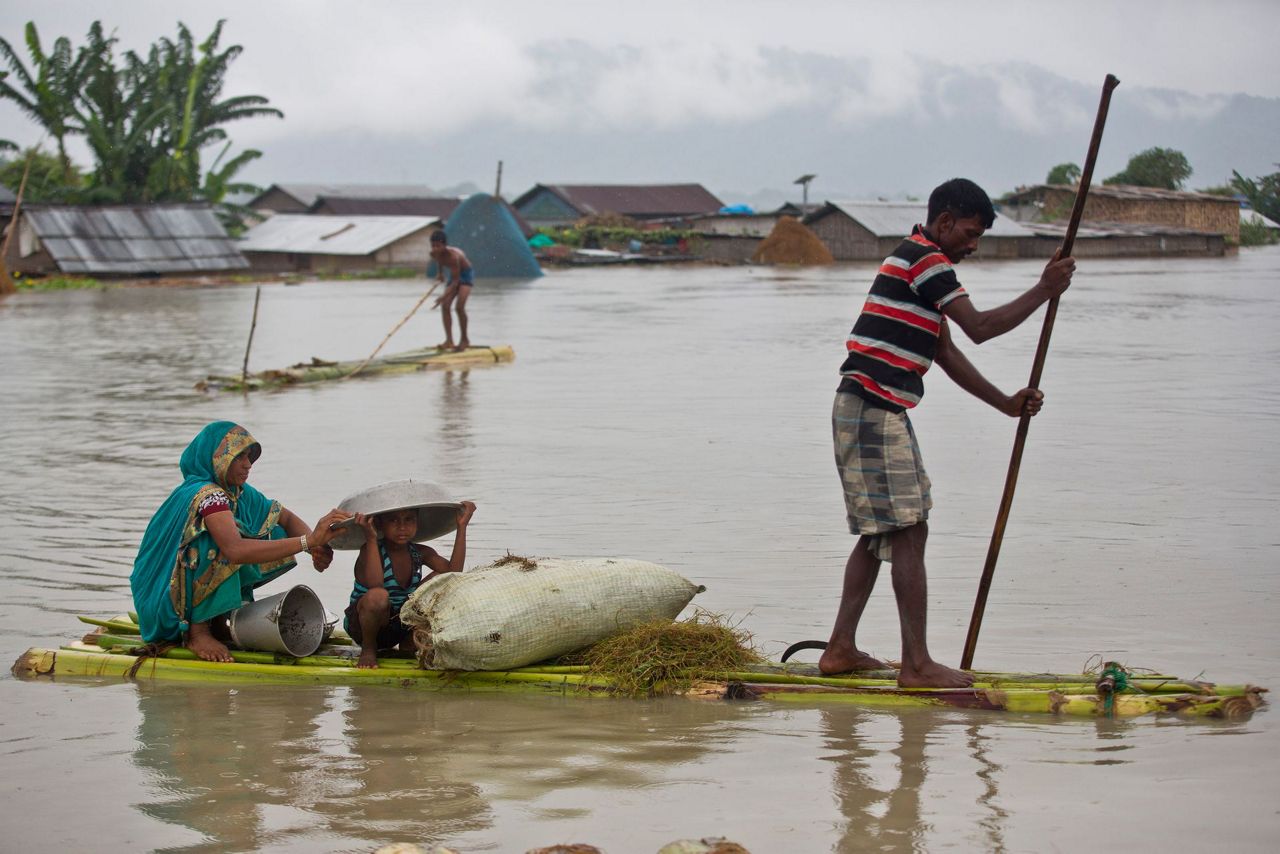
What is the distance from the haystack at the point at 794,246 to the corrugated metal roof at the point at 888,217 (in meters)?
0.88

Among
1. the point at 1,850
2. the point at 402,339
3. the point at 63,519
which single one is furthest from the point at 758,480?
the point at 402,339

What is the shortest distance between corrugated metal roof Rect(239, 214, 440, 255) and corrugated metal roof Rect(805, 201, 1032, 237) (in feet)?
36.9

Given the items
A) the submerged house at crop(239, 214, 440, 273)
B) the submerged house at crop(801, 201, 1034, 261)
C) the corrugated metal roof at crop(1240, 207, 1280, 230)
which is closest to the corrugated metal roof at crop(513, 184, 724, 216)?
the submerged house at crop(239, 214, 440, 273)

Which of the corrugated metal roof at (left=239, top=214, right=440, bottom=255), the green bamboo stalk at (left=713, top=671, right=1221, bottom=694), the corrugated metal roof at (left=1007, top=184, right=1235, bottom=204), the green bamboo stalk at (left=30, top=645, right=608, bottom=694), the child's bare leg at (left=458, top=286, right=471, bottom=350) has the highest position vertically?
Result: the corrugated metal roof at (left=1007, top=184, right=1235, bottom=204)

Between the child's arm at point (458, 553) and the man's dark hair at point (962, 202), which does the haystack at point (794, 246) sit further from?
the man's dark hair at point (962, 202)

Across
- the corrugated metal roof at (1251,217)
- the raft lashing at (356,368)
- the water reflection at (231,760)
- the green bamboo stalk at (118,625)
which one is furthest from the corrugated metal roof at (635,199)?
the water reflection at (231,760)

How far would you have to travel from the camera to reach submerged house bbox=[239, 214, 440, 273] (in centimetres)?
3725

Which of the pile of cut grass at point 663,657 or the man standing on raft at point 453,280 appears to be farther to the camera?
the man standing on raft at point 453,280

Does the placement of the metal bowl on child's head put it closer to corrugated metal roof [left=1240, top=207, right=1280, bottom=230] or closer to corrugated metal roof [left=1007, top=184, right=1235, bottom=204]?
corrugated metal roof [left=1007, top=184, right=1235, bottom=204]

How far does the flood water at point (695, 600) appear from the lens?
10.1 feet

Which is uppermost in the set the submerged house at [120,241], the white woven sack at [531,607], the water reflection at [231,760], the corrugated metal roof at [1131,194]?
the corrugated metal roof at [1131,194]

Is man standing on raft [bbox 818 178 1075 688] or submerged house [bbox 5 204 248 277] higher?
submerged house [bbox 5 204 248 277]

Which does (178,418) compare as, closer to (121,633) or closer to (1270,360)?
(121,633)

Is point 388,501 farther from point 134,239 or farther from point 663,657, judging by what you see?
point 134,239
